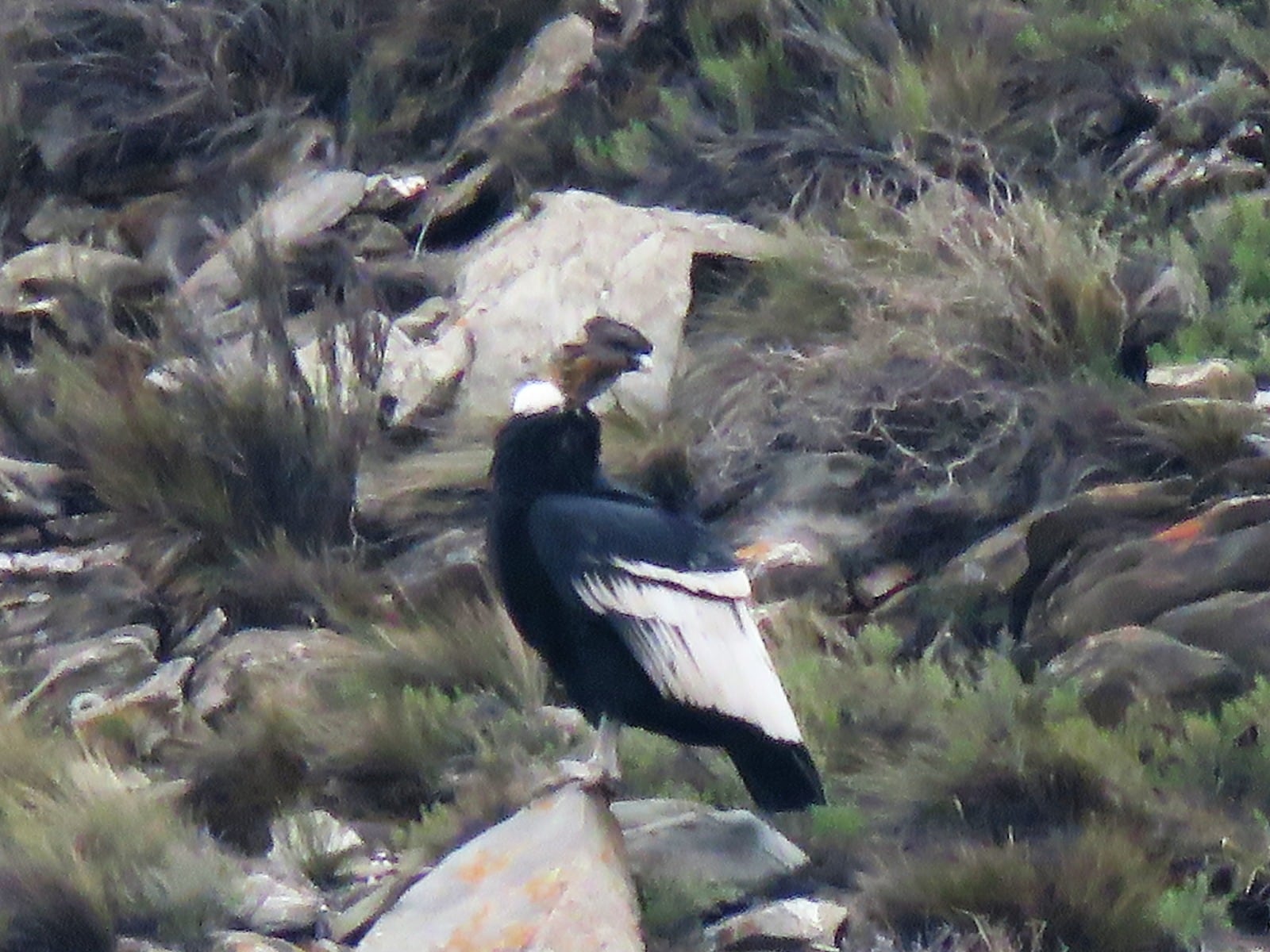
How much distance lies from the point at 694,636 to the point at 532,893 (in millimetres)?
773

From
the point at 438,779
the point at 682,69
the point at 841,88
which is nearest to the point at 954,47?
the point at 841,88

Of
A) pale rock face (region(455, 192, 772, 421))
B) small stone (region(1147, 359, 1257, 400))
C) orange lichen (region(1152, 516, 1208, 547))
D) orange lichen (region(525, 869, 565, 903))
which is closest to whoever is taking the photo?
orange lichen (region(525, 869, 565, 903))

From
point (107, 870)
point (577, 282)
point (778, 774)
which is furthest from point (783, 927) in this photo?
point (577, 282)

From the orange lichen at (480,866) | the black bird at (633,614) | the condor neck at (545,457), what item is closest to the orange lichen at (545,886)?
the orange lichen at (480,866)

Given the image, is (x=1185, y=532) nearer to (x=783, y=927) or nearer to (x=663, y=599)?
(x=663, y=599)

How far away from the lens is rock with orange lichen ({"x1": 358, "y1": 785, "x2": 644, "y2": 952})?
17.1 feet

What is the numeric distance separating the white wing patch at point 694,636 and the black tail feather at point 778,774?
46mm

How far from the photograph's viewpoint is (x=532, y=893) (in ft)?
17.4

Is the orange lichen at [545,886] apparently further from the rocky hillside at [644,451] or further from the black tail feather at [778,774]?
the black tail feather at [778,774]

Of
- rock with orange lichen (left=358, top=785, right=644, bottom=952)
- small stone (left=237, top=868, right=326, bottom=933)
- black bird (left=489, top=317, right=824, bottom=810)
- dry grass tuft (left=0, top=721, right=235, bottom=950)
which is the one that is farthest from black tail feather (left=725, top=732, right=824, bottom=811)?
dry grass tuft (left=0, top=721, right=235, bottom=950)

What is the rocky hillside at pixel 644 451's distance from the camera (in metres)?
5.74

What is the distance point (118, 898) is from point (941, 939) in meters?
1.93

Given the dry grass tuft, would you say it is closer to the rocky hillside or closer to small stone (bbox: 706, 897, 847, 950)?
the rocky hillside

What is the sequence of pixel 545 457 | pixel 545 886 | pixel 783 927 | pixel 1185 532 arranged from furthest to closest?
1. pixel 1185 532
2. pixel 545 457
3. pixel 783 927
4. pixel 545 886
